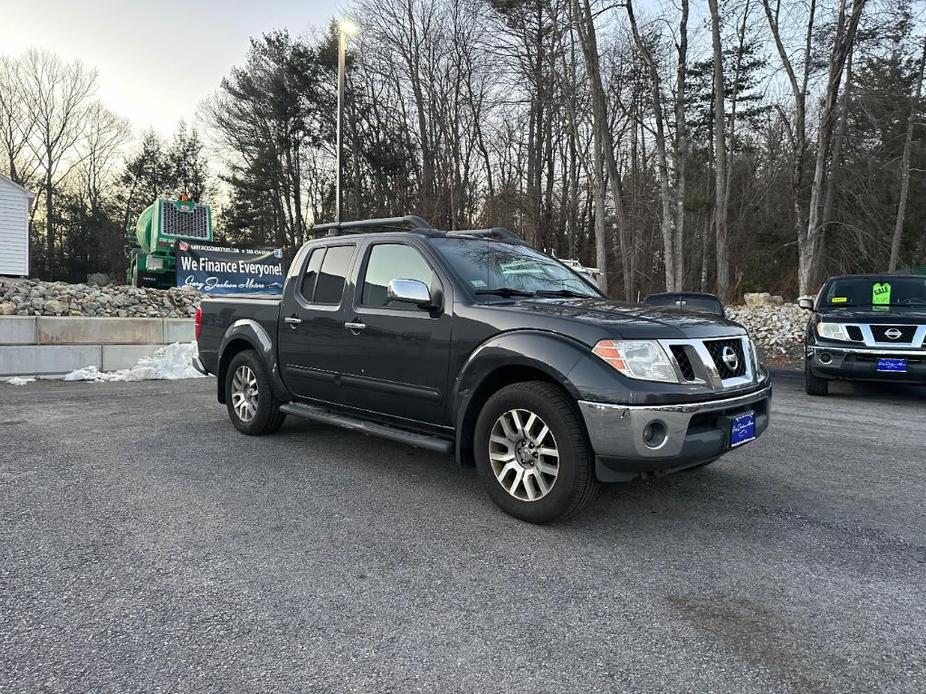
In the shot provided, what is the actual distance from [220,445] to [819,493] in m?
4.74

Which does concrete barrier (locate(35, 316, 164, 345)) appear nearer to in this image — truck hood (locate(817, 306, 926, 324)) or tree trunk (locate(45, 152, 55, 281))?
truck hood (locate(817, 306, 926, 324))

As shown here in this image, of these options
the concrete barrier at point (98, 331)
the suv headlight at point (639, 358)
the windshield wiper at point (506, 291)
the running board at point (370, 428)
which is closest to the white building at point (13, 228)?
the concrete barrier at point (98, 331)

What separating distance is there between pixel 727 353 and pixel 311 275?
3316mm

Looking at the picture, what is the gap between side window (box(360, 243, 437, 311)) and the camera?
4.44 m

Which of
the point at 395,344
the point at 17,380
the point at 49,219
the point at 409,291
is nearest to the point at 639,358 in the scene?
the point at 409,291

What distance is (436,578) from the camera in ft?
9.66

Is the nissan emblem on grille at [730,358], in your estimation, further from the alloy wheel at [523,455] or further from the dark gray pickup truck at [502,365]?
the alloy wheel at [523,455]

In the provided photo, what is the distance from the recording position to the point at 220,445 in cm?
552

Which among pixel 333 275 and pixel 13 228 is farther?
pixel 13 228

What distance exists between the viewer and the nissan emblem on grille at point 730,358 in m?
3.71

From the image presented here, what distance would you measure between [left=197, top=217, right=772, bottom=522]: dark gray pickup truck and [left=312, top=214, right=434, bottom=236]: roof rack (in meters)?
0.02

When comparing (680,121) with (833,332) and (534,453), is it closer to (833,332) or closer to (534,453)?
(833,332)

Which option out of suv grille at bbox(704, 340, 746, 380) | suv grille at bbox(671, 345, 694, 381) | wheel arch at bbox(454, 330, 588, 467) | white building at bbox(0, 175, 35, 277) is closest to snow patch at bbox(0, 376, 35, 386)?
wheel arch at bbox(454, 330, 588, 467)

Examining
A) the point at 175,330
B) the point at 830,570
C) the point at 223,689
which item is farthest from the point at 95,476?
the point at 175,330
